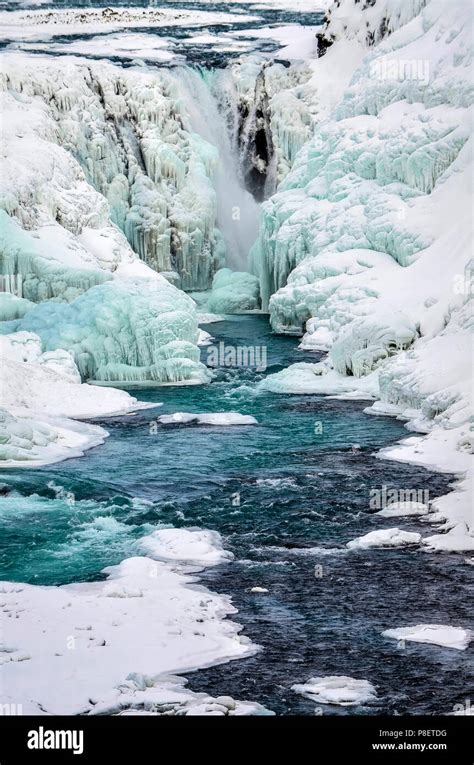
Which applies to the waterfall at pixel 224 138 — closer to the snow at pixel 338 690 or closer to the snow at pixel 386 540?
the snow at pixel 386 540

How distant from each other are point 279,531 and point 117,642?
217 inches

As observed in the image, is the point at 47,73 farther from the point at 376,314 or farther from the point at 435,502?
the point at 435,502

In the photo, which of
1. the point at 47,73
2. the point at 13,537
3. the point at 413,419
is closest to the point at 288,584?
the point at 13,537

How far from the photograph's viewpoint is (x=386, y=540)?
18469mm

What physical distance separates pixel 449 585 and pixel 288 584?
7.02 feet

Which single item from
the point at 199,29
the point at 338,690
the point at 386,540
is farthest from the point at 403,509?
the point at 199,29

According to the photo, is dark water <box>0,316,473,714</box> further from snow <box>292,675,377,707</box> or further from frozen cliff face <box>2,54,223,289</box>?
frozen cliff face <box>2,54,223,289</box>

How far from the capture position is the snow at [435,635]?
47.4 ft

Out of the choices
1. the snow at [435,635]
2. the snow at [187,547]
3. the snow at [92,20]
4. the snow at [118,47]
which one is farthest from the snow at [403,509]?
the snow at [92,20]

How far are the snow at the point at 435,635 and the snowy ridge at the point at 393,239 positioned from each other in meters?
9.19

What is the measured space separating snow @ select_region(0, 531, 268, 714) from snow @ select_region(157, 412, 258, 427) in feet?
34.6

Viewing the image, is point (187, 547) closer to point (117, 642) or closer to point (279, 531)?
point (279, 531)

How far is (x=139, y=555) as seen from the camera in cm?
1808
